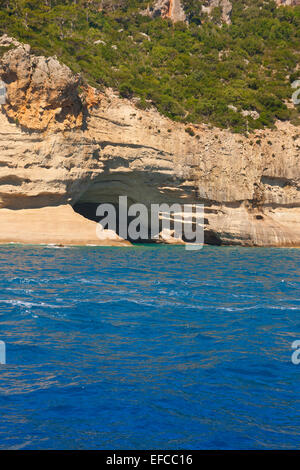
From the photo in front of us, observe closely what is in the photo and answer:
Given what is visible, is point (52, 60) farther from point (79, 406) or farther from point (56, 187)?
point (79, 406)

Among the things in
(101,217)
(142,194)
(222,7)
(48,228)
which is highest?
(222,7)

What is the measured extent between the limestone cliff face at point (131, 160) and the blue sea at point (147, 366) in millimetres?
21064

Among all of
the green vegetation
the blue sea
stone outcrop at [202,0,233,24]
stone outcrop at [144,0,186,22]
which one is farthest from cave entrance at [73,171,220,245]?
stone outcrop at [202,0,233,24]

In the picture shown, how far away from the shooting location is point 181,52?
6331 cm

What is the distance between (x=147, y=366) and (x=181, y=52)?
202 feet

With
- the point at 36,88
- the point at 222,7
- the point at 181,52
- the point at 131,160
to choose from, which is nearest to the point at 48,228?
the point at 131,160

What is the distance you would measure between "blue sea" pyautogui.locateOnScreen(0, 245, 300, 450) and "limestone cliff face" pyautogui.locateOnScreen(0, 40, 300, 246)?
2106 cm

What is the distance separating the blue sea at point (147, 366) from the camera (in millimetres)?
6117

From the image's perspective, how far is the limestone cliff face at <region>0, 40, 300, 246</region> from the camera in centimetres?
3641

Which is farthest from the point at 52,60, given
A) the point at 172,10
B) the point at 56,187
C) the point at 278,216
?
the point at 172,10

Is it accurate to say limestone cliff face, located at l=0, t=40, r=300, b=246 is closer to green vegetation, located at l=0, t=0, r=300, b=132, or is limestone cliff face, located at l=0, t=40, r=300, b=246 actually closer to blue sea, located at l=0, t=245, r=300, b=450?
green vegetation, located at l=0, t=0, r=300, b=132

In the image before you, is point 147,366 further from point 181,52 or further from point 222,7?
point 222,7

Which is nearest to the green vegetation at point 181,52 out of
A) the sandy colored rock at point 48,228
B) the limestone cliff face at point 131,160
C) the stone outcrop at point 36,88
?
the limestone cliff face at point 131,160

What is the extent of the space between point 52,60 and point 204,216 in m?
18.9
